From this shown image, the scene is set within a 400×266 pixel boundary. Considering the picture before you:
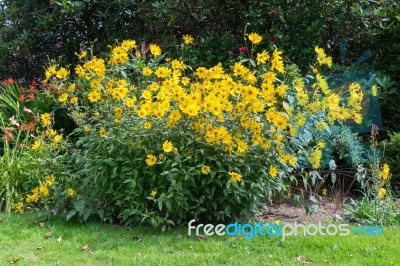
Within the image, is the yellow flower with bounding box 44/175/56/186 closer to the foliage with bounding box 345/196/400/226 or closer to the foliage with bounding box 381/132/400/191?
the foliage with bounding box 345/196/400/226

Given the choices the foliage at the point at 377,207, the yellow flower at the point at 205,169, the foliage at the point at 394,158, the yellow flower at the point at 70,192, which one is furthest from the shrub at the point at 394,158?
the yellow flower at the point at 70,192

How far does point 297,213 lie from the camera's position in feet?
17.3

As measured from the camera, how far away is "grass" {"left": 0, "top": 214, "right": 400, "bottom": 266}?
13.0 ft

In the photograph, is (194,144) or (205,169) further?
(194,144)

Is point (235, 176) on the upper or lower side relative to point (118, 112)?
lower

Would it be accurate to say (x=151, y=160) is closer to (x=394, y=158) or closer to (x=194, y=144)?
(x=194, y=144)

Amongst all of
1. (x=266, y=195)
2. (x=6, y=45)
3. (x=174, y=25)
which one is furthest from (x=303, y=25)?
(x=6, y=45)

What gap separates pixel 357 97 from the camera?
15.2 feet

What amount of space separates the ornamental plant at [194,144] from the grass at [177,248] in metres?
0.21

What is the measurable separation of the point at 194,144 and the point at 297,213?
137 centimetres

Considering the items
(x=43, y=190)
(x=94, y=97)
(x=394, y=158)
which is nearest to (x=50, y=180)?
(x=43, y=190)

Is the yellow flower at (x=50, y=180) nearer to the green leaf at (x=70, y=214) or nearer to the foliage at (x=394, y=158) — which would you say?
the green leaf at (x=70, y=214)

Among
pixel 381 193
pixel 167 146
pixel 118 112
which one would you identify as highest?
pixel 118 112

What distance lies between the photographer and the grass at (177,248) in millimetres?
3977
